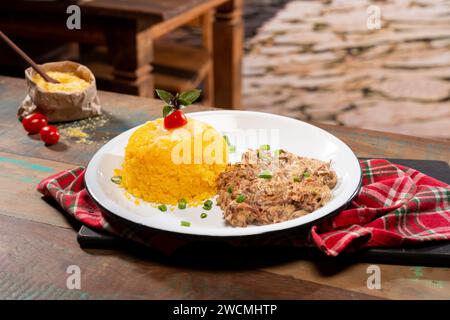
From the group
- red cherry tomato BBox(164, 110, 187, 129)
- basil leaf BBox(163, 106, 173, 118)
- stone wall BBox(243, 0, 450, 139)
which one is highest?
basil leaf BBox(163, 106, 173, 118)

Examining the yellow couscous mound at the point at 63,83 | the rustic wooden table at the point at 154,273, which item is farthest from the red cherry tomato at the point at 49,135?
the rustic wooden table at the point at 154,273

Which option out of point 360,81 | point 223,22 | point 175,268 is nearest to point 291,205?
point 175,268

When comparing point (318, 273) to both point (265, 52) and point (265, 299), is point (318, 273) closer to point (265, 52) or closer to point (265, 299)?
point (265, 299)

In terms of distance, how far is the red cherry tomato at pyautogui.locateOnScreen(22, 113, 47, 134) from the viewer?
1.68 meters

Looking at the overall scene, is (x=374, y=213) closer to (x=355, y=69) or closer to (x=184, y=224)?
(x=184, y=224)

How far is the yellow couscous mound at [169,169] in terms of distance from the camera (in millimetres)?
1289

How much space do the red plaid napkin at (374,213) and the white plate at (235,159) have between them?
0.05 m

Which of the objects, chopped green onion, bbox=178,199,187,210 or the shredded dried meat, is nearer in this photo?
the shredded dried meat

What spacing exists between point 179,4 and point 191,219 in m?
1.71

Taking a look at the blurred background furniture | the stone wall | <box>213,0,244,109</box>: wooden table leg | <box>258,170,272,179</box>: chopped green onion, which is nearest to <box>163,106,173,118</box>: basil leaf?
<box>258,170,272,179</box>: chopped green onion

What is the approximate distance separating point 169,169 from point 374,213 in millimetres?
449

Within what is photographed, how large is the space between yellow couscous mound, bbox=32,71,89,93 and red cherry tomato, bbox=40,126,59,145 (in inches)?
8.1

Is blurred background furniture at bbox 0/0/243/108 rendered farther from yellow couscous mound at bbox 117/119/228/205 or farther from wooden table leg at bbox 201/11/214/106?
yellow couscous mound at bbox 117/119/228/205

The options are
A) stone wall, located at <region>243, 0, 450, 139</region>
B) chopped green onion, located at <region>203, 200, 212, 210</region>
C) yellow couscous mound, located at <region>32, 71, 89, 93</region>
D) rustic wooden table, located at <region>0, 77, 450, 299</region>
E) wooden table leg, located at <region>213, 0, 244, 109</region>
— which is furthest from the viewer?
stone wall, located at <region>243, 0, 450, 139</region>
